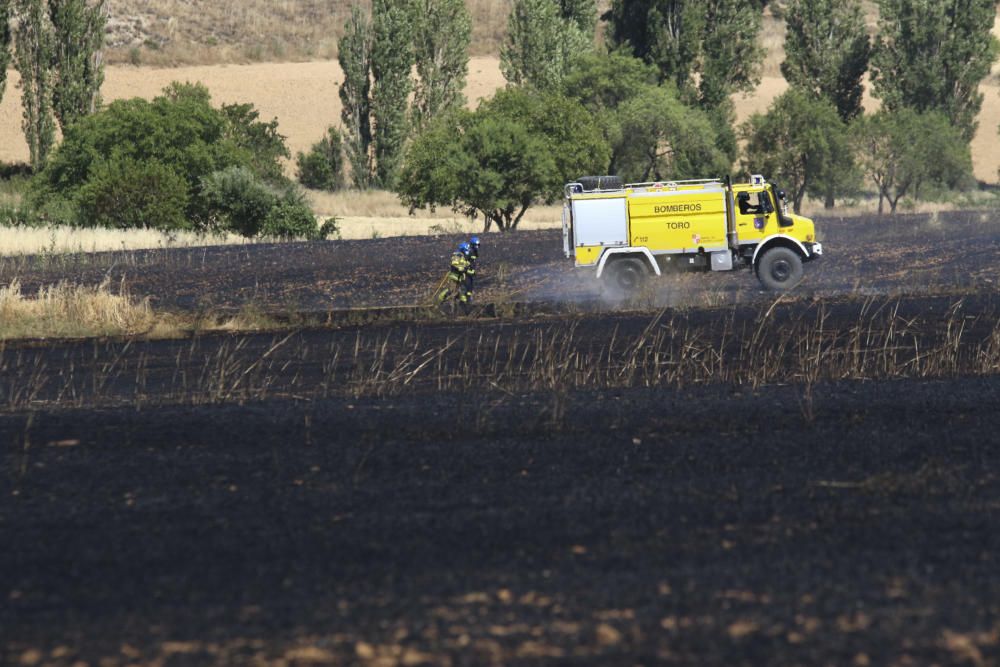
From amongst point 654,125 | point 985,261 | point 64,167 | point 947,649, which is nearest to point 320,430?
point 947,649

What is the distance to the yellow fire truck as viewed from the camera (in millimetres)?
26703

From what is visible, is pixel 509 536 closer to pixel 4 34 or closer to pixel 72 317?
pixel 72 317

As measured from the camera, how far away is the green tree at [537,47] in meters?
65.2

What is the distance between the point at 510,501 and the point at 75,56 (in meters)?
54.2

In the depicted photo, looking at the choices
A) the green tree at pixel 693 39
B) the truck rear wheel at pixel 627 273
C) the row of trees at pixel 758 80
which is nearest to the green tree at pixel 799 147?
the row of trees at pixel 758 80

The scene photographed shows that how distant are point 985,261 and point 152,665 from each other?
30.5 metres

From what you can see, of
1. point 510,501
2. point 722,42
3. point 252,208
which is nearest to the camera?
point 510,501

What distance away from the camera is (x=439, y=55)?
68.1 m

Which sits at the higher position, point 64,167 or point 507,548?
point 64,167

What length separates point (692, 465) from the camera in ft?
35.1

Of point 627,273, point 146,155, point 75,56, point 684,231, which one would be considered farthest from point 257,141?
point 684,231

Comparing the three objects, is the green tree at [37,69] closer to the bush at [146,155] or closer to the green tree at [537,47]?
the bush at [146,155]

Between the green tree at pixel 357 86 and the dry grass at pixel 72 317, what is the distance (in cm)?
4147

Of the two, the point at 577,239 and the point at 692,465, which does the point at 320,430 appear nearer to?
the point at 692,465
